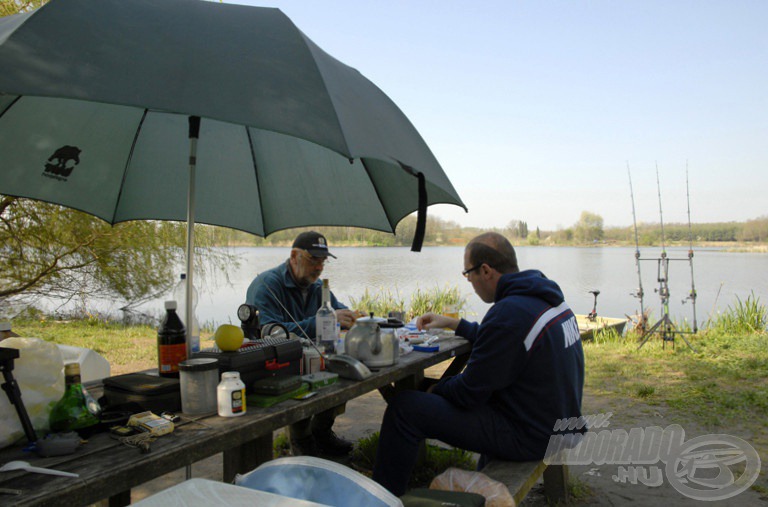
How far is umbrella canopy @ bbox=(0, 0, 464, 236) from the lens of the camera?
131 centimetres

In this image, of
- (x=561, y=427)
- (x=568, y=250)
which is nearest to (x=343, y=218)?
(x=561, y=427)

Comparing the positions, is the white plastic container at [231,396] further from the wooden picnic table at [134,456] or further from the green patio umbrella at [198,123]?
the green patio umbrella at [198,123]

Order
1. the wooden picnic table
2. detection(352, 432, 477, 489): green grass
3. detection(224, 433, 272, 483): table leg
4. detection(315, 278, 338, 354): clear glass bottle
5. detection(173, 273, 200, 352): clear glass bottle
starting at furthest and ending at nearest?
detection(352, 432, 477, 489): green grass < detection(315, 278, 338, 354): clear glass bottle < detection(224, 433, 272, 483): table leg < detection(173, 273, 200, 352): clear glass bottle < the wooden picnic table

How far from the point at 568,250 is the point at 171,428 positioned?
63.7 meters

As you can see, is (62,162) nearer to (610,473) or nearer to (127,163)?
(127,163)

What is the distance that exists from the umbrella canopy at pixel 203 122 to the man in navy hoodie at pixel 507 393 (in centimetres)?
56

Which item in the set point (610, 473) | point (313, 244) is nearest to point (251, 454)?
point (313, 244)

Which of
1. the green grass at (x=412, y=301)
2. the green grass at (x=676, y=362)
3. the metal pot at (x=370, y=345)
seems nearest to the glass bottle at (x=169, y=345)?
the metal pot at (x=370, y=345)

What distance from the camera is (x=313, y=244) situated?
332cm

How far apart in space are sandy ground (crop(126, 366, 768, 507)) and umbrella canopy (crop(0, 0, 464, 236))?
160 centimetres

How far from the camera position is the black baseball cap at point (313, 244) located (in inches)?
129

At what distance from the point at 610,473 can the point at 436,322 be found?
1.50m

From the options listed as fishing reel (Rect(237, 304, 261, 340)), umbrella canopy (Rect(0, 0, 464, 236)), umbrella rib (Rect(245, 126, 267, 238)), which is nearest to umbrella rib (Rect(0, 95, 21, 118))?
umbrella canopy (Rect(0, 0, 464, 236))

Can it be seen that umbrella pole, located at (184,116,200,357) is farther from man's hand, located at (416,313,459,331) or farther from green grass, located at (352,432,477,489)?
green grass, located at (352,432,477,489)
